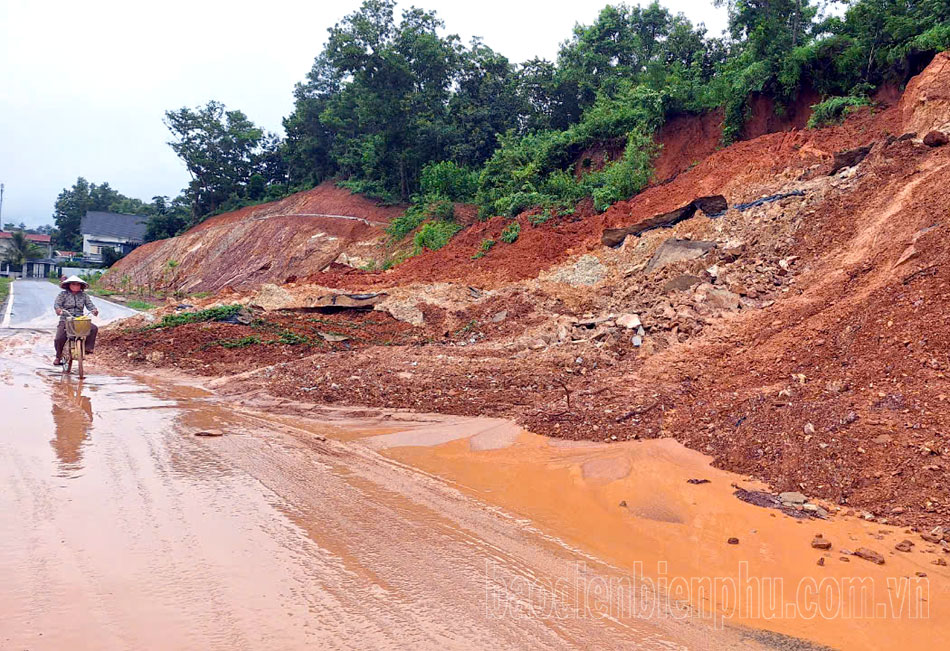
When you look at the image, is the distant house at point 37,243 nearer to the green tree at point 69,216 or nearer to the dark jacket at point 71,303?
the green tree at point 69,216

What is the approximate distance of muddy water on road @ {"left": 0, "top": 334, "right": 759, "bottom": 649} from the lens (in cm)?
285

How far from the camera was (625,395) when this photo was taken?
23.4ft

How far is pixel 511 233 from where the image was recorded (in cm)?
1969

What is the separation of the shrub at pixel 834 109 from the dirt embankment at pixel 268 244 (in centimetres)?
1743

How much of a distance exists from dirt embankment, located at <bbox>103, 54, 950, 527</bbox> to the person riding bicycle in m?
1.22

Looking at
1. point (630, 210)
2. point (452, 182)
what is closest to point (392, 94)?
point (452, 182)

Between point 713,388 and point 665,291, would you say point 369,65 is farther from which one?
point 713,388

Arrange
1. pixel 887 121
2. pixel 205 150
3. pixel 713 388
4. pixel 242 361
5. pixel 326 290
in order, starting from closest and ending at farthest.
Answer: pixel 713 388, pixel 242 361, pixel 887 121, pixel 326 290, pixel 205 150

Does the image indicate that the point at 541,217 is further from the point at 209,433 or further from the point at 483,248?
the point at 209,433

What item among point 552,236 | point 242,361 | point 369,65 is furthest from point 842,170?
point 369,65

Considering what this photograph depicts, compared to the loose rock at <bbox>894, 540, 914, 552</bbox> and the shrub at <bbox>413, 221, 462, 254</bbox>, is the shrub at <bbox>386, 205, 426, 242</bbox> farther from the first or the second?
the loose rock at <bbox>894, 540, 914, 552</bbox>

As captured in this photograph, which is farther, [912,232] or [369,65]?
[369,65]

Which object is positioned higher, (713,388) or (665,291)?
(665,291)

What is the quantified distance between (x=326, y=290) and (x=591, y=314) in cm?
841
